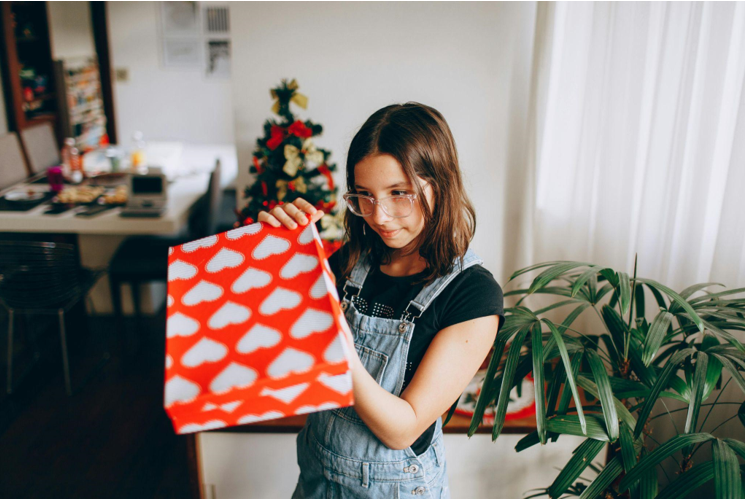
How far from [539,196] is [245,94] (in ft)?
4.15

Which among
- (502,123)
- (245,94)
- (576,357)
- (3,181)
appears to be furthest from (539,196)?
(3,181)

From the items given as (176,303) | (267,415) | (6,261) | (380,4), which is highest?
(380,4)

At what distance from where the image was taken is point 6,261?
2520 mm

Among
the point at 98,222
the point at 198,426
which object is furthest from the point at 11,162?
the point at 198,426

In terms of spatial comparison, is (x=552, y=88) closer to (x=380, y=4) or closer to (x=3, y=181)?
(x=380, y=4)

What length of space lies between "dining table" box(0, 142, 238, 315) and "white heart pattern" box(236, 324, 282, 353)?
236cm

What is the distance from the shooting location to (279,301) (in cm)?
84

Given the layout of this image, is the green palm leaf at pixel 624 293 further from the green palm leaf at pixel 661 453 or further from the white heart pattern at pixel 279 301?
the white heart pattern at pixel 279 301

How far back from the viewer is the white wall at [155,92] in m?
6.63

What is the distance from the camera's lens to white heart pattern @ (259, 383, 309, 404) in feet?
2.47

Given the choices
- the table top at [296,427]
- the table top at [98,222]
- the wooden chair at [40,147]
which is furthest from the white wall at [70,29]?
the table top at [296,427]

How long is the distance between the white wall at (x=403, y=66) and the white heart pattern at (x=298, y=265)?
4.50ft

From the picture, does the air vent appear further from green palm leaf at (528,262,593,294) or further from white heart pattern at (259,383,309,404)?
white heart pattern at (259,383,309,404)

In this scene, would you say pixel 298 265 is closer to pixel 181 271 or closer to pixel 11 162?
pixel 181 271
